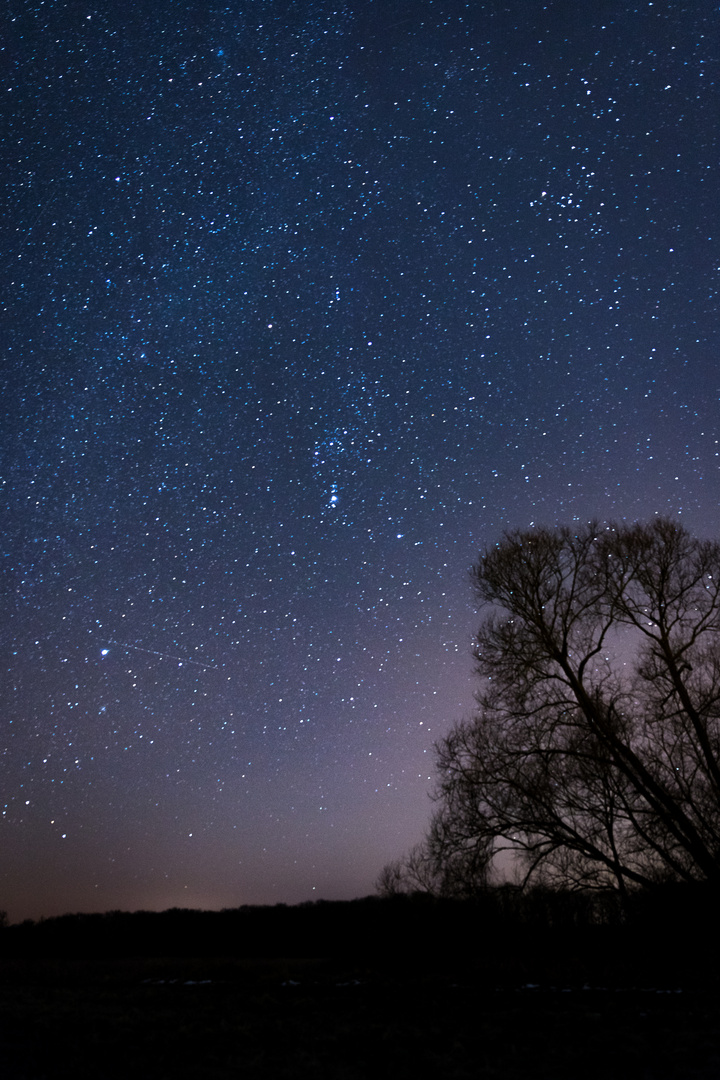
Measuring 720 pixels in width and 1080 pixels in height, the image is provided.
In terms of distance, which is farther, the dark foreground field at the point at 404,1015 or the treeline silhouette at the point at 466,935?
the treeline silhouette at the point at 466,935

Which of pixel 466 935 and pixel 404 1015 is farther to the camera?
pixel 466 935

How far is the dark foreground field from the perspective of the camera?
566 centimetres

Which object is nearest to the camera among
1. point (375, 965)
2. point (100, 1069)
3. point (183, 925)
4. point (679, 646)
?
point (100, 1069)

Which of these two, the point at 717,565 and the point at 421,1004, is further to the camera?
the point at 717,565

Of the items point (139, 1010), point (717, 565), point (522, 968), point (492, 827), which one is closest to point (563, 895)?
point (492, 827)

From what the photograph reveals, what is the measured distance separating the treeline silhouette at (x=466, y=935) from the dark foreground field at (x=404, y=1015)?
3.6 inches

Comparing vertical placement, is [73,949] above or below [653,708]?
below

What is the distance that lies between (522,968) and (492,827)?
140 inches

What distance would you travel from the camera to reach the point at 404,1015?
7805 mm

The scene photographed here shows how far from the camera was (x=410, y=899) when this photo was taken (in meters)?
15.7

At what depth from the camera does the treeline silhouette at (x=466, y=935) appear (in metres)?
11.1

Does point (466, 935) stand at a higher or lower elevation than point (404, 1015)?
lower

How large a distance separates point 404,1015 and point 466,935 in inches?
263

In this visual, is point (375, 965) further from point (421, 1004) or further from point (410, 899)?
point (421, 1004)
